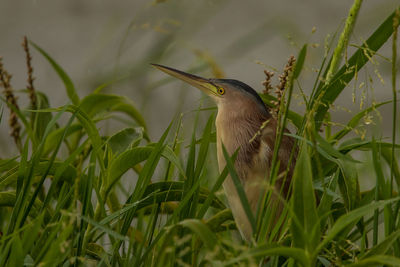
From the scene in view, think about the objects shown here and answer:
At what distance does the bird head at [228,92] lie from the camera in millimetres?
1158

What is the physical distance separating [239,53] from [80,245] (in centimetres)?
77

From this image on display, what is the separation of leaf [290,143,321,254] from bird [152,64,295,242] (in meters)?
0.25

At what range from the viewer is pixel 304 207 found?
74 cm

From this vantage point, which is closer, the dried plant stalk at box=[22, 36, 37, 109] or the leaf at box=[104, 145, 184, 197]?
the leaf at box=[104, 145, 184, 197]

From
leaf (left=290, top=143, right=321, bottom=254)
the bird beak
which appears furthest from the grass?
the bird beak

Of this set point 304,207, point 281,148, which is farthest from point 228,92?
point 304,207

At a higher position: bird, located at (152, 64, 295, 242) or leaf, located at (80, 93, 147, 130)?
leaf, located at (80, 93, 147, 130)

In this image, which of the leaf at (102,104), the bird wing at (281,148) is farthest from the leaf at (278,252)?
the leaf at (102,104)

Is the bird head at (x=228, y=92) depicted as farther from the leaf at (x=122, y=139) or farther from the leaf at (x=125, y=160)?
the leaf at (x=125, y=160)

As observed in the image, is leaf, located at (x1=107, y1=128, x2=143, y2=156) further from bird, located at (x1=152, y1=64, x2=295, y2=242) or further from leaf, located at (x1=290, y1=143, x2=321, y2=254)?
leaf, located at (x1=290, y1=143, x2=321, y2=254)

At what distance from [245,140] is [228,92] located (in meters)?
0.12

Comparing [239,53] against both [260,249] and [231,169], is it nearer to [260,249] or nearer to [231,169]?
[231,169]

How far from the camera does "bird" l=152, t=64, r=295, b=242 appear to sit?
3.47 ft

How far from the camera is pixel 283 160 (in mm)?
1062
